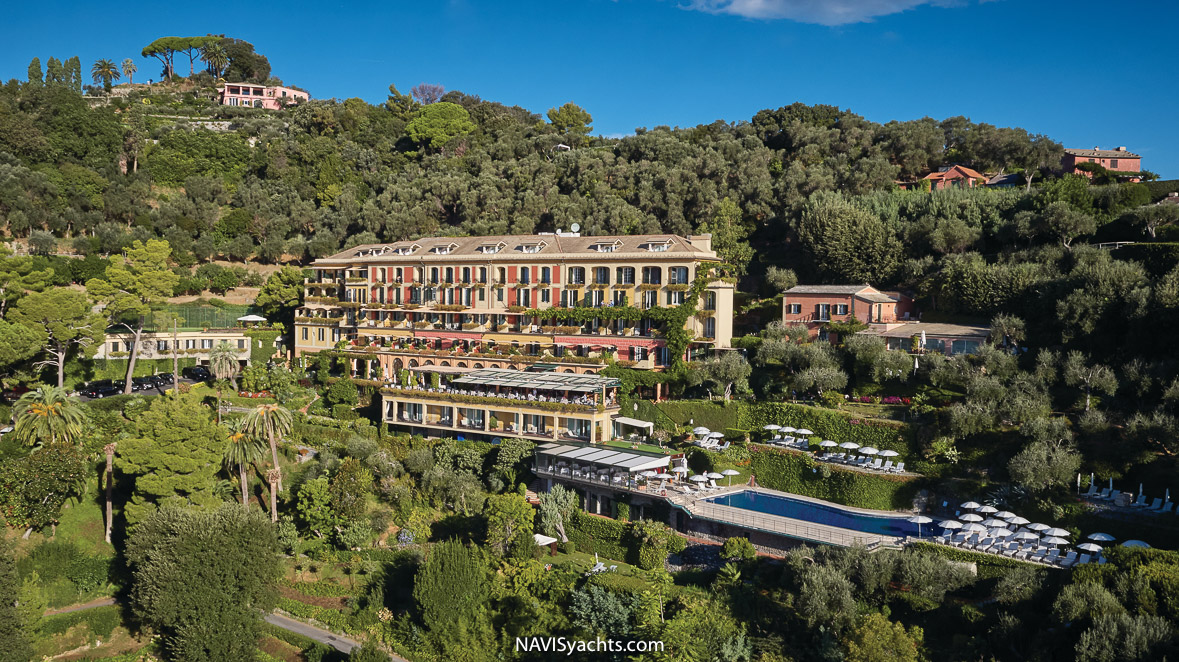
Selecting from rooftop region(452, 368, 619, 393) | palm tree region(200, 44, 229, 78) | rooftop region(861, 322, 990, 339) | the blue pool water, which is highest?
palm tree region(200, 44, 229, 78)

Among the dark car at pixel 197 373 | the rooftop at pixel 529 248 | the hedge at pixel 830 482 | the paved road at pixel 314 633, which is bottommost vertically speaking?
the paved road at pixel 314 633

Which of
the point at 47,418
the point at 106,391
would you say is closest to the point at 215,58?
the point at 106,391

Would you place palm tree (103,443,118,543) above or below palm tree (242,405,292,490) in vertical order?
below

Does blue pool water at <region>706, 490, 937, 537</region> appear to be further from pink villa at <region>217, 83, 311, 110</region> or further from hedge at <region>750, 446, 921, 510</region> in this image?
pink villa at <region>217, 83, 311, 110</region>

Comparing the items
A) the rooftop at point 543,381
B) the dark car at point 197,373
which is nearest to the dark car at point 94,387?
the dark car at point 197,373

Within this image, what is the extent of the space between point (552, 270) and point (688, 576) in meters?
29.5

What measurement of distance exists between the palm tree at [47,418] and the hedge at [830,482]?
124ft

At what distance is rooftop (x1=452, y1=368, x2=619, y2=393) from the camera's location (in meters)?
53.5

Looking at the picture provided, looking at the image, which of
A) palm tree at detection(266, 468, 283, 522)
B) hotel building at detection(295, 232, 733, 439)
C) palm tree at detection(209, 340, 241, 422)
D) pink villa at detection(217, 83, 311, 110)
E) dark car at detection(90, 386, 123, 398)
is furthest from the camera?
pink villa at detection(217, 83, 311, 110)

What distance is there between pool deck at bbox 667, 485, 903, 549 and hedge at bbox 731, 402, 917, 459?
13.3 ft

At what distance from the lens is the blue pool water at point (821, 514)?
40.0 m

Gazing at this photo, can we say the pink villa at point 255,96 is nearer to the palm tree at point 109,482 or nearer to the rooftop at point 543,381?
the rooftop at point 543,381

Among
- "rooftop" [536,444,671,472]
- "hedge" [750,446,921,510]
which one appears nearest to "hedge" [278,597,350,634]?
"rooftop" [536,444,671,472]

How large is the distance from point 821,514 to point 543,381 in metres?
19.8
